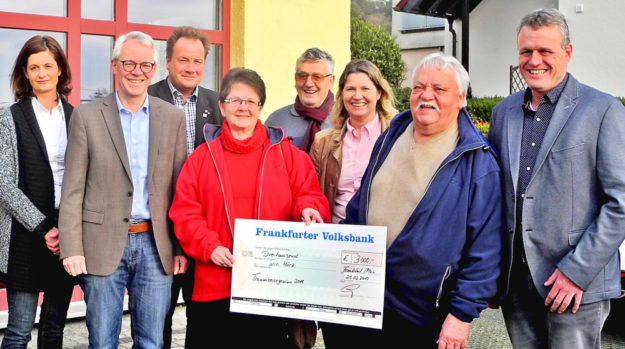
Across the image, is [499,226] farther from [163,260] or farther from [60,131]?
[60,131]

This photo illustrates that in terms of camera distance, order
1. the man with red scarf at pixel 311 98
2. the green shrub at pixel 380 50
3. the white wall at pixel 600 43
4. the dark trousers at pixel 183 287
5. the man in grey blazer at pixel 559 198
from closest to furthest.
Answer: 1. the man in grey blazer at pixel 559 198
2. the dark trousers at pixel 183 287
3. the man with red scarf at pixel 311 98
4. the white wall at pixel 600 43
5. the green shrub at pixel 380 50

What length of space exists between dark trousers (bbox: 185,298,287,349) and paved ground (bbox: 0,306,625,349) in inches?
79.6

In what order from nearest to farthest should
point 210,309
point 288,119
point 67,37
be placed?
point 210,309 → point 288,119 → point 67,37

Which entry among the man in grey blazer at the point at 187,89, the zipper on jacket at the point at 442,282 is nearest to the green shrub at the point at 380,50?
the man in grey blazer at the point at 187,89

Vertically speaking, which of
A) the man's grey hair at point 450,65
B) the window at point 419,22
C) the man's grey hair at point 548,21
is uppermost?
the window at point 419,22

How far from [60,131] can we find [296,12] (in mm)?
3477

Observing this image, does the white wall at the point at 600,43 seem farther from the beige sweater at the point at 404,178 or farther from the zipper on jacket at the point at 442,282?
the zipper on jacket at the point at 442,282

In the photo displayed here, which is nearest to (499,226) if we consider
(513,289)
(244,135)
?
(513,289)

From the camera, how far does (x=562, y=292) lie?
3.04 metres

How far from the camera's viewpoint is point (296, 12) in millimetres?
6961

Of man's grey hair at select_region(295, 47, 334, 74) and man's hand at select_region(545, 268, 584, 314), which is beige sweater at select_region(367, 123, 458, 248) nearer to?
man's hand at select_region(545, 268, 584, 314)

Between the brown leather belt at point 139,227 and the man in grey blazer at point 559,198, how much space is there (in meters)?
1.83

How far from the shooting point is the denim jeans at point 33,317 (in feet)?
12.9

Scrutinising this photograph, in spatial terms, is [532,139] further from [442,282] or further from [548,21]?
[442,282]
